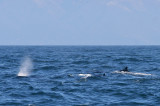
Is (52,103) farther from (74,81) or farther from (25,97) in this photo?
(74,81)

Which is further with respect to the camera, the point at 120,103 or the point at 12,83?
the point at 12,83

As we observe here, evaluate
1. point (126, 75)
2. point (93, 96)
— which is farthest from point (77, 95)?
point (126, 75)

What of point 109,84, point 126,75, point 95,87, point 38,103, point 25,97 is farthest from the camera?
point 126,75

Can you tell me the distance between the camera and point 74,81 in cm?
3750

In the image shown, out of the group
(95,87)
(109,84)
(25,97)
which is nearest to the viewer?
(25,97)

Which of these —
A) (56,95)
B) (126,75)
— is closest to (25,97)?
(56,95)

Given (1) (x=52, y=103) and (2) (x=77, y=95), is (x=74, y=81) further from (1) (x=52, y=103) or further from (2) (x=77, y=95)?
(1) (x=52, y=103)

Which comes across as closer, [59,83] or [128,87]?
[128,87]

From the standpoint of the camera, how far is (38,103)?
25453 mm

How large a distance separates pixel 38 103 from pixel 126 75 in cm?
2116

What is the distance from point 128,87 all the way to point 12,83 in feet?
42.6

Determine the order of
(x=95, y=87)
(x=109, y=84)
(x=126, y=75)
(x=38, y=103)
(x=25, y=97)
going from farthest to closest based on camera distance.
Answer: (x=126, y=75) < (x=109, y=84) < (x=95, y=87) < (x=25, y=97) < (x=38, y=103)

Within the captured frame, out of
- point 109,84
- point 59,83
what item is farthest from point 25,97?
point 109,84

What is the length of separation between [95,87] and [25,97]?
27.4ft
